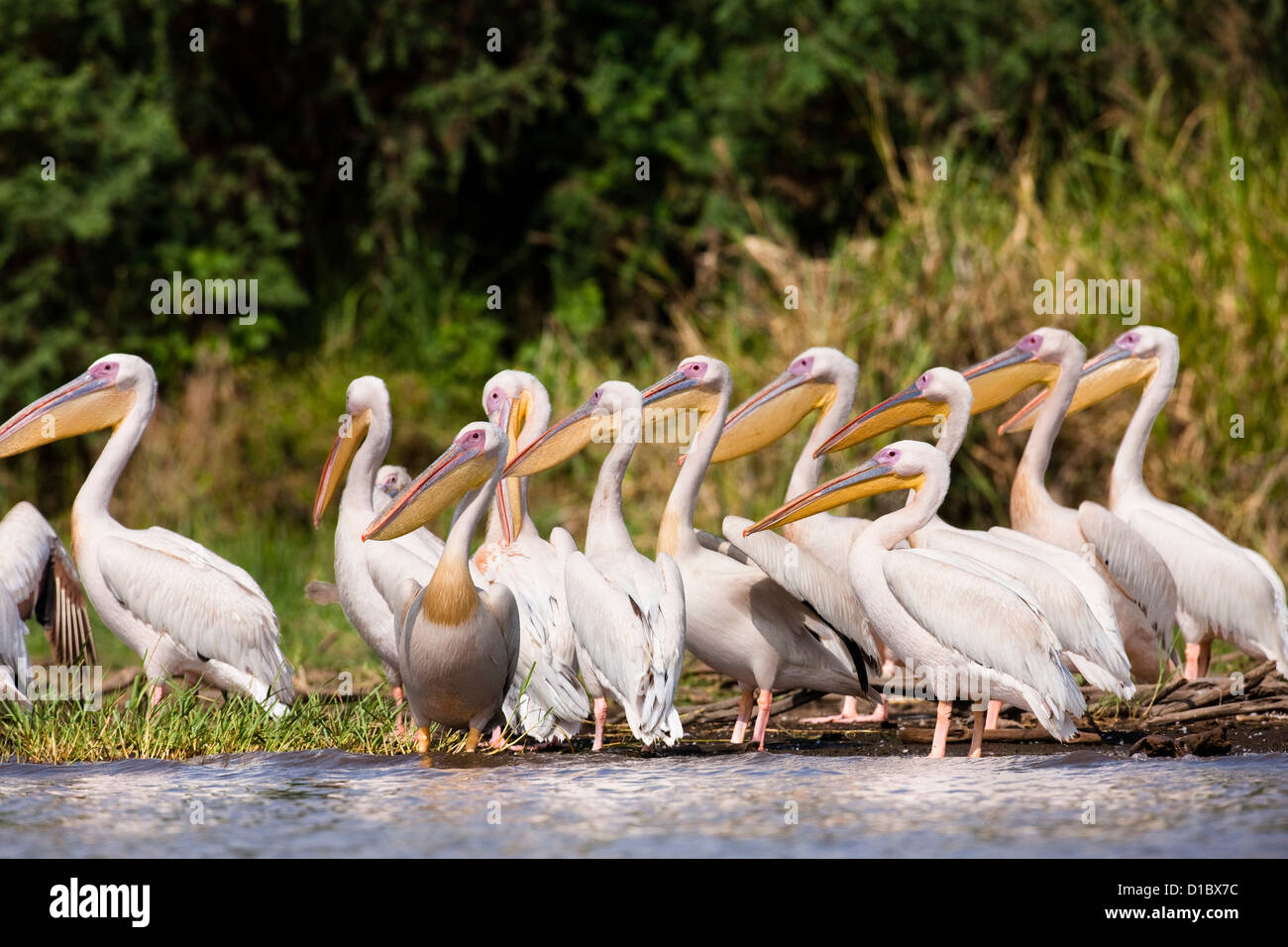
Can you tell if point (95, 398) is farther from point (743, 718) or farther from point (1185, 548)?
point (1185, 548)

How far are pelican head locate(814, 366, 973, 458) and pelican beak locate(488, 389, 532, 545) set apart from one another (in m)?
1.15

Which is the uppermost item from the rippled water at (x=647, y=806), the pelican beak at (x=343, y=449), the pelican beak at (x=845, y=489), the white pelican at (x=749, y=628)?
the pelican beak at (x=343, y=449)

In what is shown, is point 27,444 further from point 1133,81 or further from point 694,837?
point 1133,81

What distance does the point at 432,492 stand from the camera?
5547 millimetres

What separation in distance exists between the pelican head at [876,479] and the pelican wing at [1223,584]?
4.46 feet

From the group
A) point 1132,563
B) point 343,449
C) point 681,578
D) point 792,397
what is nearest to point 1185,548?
point 1132,563

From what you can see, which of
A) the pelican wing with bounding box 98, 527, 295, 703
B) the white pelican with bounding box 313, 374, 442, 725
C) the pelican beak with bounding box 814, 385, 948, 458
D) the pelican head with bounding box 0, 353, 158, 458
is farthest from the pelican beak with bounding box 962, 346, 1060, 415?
the pelican head with bounding box 0, 353, 158, 458

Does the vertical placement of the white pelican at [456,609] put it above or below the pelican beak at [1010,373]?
below

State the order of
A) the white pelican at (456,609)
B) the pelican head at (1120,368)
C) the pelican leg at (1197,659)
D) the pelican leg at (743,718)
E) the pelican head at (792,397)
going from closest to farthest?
the white pelican at (456,609), the pelican leg at (743,718), the pelican head at (792,397), the pelican leg at (1197,659), the pelican head at (1120,368)

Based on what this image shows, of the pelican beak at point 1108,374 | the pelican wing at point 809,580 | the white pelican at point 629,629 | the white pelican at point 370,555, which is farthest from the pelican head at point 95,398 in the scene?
the pelican beak at point 1108,374

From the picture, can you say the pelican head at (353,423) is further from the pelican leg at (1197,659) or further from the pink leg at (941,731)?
the pelican leg at (1197,659)

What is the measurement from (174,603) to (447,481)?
1.30 metres

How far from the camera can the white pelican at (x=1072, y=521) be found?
6.65 meters

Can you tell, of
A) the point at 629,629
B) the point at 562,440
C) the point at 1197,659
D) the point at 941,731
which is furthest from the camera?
the point at 1197,659
